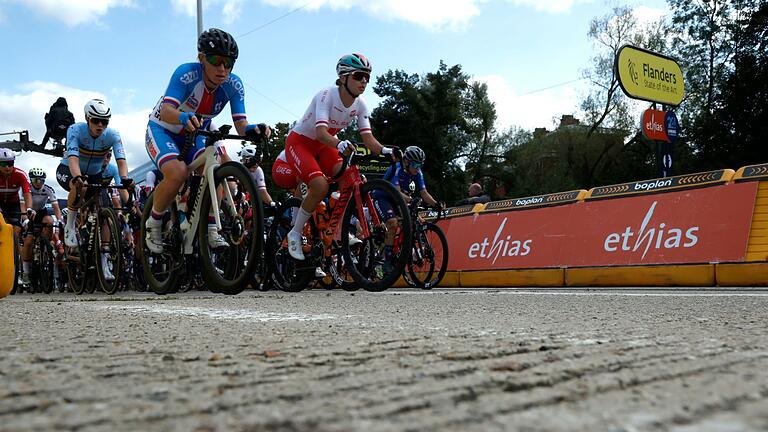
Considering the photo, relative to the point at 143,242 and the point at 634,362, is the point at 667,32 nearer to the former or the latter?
the point at 143,242

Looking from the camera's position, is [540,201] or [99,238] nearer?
[99,238]

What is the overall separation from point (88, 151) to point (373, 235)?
4.09 m

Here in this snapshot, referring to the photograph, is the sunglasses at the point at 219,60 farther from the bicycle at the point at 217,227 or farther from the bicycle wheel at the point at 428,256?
the bicycle wheel at the point at 428,256

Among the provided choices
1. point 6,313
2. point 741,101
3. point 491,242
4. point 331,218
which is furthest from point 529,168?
point 6,313

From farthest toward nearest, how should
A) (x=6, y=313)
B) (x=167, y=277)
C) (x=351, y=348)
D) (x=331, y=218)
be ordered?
(x=331, y=218), (x=167, y=277), (x=6, y=313), (x=351, y=348)

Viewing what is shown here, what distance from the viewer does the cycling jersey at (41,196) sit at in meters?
12.1

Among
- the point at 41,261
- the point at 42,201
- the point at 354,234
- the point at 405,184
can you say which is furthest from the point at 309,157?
the point at 41,261

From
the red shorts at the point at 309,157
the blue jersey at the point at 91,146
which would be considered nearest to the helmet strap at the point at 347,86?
the red shorts at the point at 309,157

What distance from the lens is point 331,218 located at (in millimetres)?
6926

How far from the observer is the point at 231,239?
5.53 m

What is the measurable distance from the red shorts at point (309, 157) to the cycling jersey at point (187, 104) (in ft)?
2.75

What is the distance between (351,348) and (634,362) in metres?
0.73

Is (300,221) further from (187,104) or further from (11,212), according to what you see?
(11,212)

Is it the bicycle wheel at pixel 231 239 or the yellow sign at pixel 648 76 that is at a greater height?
the yellow sign at pixel 648 76
